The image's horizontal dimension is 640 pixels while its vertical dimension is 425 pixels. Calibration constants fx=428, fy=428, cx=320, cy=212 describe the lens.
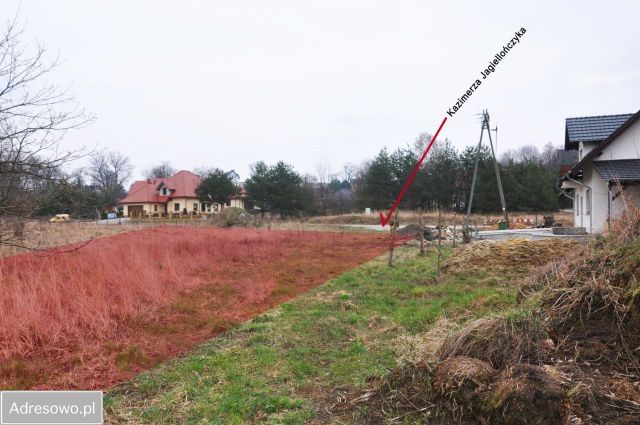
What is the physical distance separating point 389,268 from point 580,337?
7477 mm

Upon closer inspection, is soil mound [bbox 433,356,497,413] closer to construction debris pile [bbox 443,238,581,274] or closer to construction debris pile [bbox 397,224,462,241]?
construction debris pile [bbox 443,238,581,274]

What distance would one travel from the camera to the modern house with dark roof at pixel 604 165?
1438cm

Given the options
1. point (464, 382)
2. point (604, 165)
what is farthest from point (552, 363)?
point (604, 165)

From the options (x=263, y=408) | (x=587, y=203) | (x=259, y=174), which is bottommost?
(x=263, y=408)

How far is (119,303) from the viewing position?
6.79m

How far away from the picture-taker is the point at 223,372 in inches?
175

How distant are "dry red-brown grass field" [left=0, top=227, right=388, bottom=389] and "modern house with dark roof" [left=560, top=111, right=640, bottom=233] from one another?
9.66 meters

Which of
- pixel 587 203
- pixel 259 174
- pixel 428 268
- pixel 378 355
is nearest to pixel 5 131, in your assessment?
pixel 378 355

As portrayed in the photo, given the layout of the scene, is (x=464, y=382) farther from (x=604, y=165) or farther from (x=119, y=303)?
(x=604, y=165)

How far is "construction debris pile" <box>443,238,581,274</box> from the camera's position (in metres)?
9.73

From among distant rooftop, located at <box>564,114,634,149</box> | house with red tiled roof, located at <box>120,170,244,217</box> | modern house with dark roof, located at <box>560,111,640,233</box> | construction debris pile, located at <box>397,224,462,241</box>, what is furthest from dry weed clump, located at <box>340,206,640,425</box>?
house with red tiled roof, located at <box>120,170,244,217</box>

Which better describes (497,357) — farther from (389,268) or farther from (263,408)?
(389,268)

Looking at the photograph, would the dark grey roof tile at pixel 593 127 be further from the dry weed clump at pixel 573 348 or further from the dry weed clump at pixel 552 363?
the dry weed clump at pixel 552 363

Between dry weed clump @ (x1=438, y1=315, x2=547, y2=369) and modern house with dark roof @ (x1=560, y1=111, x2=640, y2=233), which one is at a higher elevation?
modern house with dark roof @ (x1=560, y1=111, x2=640, y2=233)
